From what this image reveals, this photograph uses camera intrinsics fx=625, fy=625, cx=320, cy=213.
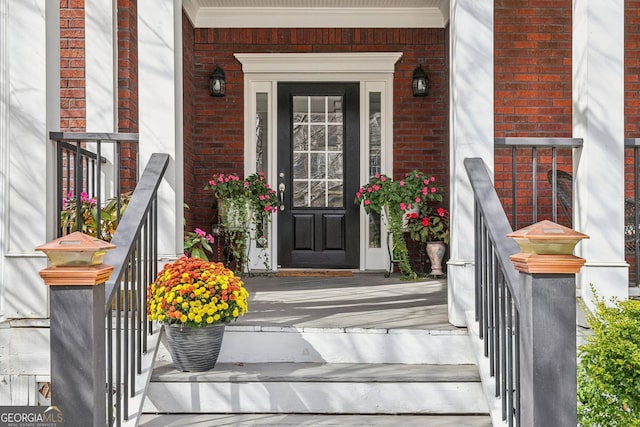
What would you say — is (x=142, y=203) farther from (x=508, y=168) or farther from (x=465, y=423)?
(x=508, y=168)

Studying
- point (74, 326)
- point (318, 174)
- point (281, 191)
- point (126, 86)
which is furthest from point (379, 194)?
point (74, 326)

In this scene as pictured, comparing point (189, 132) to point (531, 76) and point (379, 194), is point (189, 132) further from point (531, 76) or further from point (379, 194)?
point (531, 76)

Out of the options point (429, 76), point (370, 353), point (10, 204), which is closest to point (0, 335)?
point (10, 204)

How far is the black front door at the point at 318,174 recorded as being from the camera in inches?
258

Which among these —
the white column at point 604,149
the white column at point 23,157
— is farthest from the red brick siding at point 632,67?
the white column at point 23,157

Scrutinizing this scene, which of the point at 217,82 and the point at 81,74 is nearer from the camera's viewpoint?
the point at 81,74

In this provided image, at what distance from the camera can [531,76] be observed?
5.75 meters

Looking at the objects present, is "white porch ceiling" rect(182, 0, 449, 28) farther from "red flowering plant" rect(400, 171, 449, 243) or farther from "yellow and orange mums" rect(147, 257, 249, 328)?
"yellow and orange mums" rect(147, 257, 249, 328)

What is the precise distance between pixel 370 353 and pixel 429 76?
4.17 m

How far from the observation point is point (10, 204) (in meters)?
2.97

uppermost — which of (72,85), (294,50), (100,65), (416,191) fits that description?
(294,50)

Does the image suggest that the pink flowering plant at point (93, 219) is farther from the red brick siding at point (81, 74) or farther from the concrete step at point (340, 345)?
the red brick siding at point (81, 74)

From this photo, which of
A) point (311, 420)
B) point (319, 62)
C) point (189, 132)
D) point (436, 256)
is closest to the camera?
point (311, 420)

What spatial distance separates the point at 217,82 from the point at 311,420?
4.48 metres
